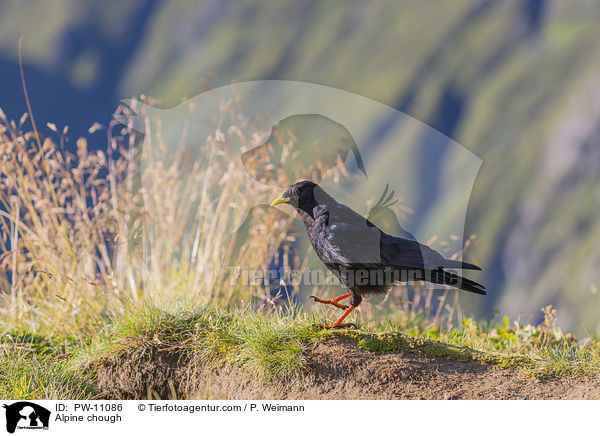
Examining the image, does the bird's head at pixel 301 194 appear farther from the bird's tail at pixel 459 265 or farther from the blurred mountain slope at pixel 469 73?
the blurred mountain slope at pixel 469 73

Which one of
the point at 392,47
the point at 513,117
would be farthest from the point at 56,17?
the point at 513,117

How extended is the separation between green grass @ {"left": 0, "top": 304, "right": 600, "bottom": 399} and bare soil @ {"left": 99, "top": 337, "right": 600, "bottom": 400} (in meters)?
0.04

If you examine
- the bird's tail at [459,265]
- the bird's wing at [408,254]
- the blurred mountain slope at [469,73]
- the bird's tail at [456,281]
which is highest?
the blurred mountain slope at [469,73]

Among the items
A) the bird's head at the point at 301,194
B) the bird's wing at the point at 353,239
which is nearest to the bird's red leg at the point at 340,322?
the bird's wing at the point at 353,239

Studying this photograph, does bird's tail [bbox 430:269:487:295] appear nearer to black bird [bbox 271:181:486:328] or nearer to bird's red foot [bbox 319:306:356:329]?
black bird [bbox 271:181:486:328]

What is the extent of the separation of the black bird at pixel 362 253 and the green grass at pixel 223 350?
0.39 metres

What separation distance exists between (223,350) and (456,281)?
138 cm

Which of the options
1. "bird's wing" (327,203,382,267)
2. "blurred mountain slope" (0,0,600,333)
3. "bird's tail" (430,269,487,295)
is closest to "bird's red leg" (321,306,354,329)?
"bird's wing" (327,203,382,267)

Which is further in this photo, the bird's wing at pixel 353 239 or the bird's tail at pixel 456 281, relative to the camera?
the bird's wing at pixel 353 239

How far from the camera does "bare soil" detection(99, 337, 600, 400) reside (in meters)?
2.76

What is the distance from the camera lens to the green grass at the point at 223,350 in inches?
116

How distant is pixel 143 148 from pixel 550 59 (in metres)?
49.3

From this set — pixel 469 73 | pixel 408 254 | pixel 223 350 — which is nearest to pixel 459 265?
pixel 408 254
